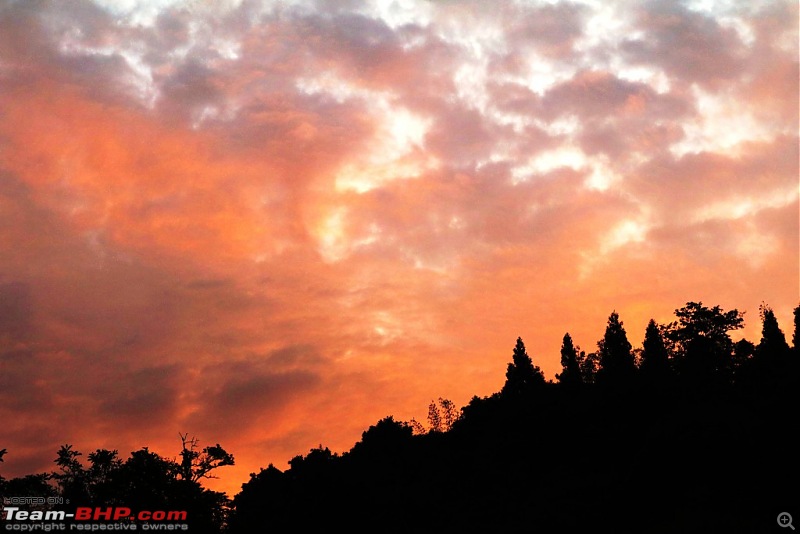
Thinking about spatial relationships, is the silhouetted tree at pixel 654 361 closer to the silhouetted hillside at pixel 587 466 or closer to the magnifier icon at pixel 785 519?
the silhouetted hillside at pixel 587 466

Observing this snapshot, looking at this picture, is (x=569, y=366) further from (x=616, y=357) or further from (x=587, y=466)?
(x=587, y=466)

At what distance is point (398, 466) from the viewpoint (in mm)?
102938

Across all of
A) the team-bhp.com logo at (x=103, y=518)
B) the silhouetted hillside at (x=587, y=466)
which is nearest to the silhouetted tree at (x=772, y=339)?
the silhouetted hillside at (x=587, y=466)

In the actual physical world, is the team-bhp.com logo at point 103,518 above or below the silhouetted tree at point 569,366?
below

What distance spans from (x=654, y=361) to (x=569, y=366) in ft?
73.9

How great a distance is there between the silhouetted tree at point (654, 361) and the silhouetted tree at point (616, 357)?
296 centimetres

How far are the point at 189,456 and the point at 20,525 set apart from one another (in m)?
24.0

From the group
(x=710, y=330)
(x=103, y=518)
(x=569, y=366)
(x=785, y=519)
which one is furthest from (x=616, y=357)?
(x=103, y=518)

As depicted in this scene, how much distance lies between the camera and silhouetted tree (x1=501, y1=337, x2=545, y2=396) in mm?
147375

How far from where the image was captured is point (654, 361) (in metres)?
129

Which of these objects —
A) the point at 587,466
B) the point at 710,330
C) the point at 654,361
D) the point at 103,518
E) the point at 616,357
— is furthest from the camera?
the point at 710,330

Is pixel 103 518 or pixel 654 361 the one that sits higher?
pixel 654 361

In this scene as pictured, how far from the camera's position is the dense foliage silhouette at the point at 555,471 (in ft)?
250

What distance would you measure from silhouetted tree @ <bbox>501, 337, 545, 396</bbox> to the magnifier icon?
263ft
